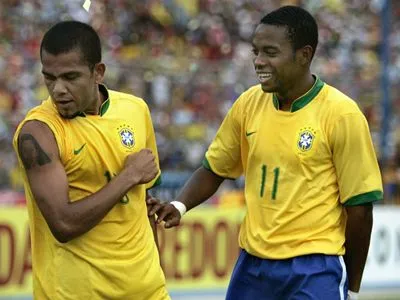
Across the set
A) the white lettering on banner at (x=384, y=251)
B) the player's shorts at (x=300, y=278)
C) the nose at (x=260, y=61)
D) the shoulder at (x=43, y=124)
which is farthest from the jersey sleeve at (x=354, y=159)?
the white lettering on banner at (x=384, y=251)

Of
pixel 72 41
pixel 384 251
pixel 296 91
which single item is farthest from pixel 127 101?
pixel 384 251

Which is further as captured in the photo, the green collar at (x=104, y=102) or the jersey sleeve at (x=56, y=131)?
the green collar at (x=104, y=102)

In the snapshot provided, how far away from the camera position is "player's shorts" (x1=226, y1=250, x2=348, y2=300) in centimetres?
554

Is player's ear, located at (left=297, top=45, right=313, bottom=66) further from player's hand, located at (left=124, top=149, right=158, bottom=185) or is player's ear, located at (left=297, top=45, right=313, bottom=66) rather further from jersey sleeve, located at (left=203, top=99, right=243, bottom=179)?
player's hand, located at (left=124, top=149, right=158, bottom=185)

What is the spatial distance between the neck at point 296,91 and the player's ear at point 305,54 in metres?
0.08

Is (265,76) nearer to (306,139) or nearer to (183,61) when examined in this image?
(306,139)

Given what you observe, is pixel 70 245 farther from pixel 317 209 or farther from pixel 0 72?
pixel 0 72

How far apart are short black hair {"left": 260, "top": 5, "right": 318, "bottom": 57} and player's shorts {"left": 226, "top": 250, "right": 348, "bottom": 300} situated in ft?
3.53

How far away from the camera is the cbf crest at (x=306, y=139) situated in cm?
546

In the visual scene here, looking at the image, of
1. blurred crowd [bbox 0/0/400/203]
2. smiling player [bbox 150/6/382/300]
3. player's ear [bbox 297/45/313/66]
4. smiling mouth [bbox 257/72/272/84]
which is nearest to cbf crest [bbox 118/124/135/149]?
smiling player [bbox 150/6/382/300]

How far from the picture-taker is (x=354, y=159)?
541cm

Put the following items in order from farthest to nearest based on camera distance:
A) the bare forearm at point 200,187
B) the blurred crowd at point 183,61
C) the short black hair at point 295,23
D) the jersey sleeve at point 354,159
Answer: the blurred crowd at point 183,61 < the bare forearm at point 200,187 < the short black hair at point 295,23 < the jersey sleeve at point 354,159

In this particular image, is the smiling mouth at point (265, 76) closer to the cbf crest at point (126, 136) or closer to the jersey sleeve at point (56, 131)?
the cbf crest at point (126, 136)

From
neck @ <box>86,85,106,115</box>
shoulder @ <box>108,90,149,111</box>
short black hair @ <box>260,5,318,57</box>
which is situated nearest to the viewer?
neck @ <box>86,85,106,115</box>
